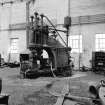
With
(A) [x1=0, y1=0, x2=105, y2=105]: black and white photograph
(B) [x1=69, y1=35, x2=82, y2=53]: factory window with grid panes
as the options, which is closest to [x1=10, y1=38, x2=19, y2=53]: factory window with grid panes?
(A) [x1=0, y1=0, x2=105, y2=105]: black and white photograph

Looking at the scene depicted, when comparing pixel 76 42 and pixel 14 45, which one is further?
pixel 14 45

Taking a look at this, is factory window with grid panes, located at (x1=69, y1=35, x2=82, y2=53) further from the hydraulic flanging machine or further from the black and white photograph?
the hydraulic flanging machine

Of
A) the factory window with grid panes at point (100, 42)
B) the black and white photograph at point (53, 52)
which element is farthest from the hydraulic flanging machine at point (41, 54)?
the factory window with grid panes at point (100, 42)

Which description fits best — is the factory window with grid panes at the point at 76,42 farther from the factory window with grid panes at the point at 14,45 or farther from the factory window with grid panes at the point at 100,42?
the factory window with grid panes at the point at 14,45

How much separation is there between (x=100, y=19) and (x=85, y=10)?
3.13ft

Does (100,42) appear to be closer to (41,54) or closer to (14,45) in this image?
(41,54)

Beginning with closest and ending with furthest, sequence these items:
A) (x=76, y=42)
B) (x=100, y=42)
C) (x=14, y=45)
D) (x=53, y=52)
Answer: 1. (x=53, y=52)
2. (x=100, y=42)
3. (x=76, y=42)
4. (x=14, y=45)

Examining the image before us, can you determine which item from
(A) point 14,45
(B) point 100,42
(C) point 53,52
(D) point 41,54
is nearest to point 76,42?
(B) point 100,42

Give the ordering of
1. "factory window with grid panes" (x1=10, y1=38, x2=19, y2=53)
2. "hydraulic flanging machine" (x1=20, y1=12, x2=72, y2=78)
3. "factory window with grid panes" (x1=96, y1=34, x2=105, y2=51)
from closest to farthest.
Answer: "hydraulic flanging machine" (x1=20, y1=12, x2=72, y2=78) < "factory window with grid panes" (x1=96, y1=34, x2=105, y2=51) < "factory window with grid panes" (x1=10, y1=38, x2=19, y2=53)

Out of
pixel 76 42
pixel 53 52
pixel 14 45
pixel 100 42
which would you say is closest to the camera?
pixel 53 52

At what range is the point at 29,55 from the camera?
18.7 ft

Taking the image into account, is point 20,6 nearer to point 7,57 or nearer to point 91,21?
point 7,57

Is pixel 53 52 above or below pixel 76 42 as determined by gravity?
below

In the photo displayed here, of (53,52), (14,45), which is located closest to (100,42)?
(53,52)
